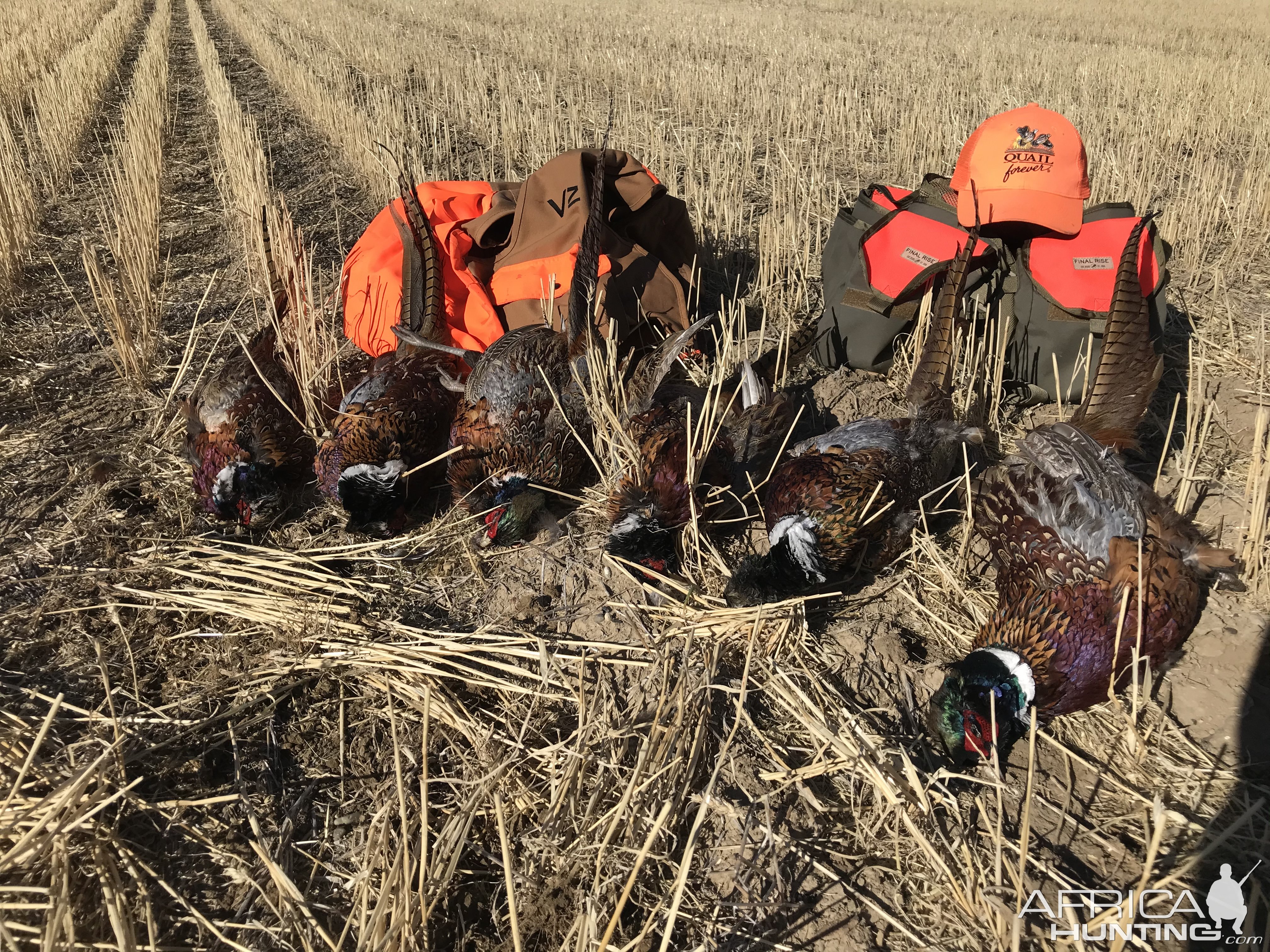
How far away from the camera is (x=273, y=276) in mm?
3713

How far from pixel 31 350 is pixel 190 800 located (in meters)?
3.36

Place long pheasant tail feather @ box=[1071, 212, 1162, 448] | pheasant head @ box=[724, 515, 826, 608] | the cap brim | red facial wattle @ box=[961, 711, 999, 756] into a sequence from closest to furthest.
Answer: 1. red facial wattle @ box=[961, 711, 999, 756]
2. pheasant head @ box=[724, 515, 826, 608]
3. long pheasant tail feather @ box=[1071, 212, 1162, 448]
4. the cap brim

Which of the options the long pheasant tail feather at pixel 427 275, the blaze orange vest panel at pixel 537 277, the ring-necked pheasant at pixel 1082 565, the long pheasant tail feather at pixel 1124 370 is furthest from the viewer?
the blaze orange vest panel at pixel 537 277

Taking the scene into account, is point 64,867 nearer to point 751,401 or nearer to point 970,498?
point 751,401

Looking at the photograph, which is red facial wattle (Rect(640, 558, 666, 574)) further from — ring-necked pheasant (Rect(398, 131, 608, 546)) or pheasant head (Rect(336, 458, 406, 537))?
pheasant head (Rect(336, 458, 406, 537))

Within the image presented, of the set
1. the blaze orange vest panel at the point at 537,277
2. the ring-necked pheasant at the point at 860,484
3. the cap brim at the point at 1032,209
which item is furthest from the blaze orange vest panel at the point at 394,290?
the cap brim at the point at 1032,209

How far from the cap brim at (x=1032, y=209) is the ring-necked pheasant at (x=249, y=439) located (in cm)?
326

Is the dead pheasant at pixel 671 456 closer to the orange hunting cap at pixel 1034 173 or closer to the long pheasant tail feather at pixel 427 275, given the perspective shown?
the long pheasant tail feather at pixel 427 275

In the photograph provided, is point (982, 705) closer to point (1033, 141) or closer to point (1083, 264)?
point (1083, 264)

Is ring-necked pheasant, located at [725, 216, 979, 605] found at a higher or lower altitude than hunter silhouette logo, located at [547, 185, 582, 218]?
lower

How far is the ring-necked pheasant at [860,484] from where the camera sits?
2.33 m

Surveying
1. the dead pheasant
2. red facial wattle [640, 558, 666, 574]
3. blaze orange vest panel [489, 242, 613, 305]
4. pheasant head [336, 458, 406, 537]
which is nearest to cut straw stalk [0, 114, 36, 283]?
blaze orange vest panel [489, 242, 613, 305]

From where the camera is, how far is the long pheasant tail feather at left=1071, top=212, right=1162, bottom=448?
2424 mm

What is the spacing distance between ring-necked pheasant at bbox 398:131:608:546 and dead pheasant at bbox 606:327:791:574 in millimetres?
280
